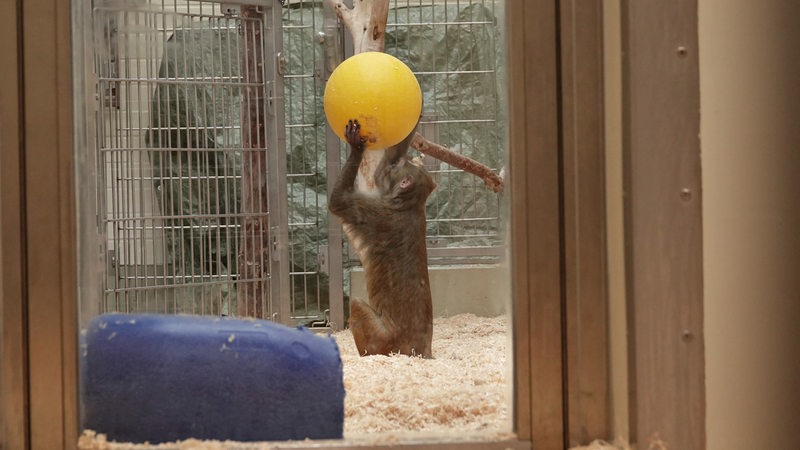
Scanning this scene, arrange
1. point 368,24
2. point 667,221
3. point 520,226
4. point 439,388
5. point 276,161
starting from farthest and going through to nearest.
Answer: point 368,24 < point 276,161 < point 439,388 < point 520,226 < point 667,221

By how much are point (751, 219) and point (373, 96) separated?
5.14 feet

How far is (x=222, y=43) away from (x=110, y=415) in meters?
1.98

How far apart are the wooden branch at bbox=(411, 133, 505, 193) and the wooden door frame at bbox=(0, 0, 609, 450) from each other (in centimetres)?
161

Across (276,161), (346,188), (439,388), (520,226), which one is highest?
(276,161)

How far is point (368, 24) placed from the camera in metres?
3.62

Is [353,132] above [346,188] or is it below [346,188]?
above

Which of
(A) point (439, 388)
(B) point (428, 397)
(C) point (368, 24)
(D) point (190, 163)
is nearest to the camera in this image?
(B) point (428, 397)

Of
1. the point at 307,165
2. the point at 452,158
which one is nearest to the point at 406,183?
the point at 452,158

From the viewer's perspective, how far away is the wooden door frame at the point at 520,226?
160 cm

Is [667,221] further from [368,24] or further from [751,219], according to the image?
[368,24]

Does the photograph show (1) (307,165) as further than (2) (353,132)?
Yes

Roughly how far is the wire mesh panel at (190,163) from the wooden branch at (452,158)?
631 millimetres

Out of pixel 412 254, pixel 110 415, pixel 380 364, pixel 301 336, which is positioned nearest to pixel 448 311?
pixel 412 254

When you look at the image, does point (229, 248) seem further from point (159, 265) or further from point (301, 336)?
point (301, 336)
